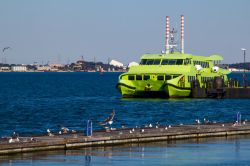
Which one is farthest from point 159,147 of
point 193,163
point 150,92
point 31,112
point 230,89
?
point 230,89

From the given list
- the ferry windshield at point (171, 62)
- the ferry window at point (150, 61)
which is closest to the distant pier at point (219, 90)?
the ferry windshield at point (171, 62)

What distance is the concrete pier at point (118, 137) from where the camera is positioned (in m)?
51.2

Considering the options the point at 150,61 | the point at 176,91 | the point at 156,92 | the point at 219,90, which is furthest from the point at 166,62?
the point at 219,90

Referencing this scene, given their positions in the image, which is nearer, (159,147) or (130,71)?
(159,147)

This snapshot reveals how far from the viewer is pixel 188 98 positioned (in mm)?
125000

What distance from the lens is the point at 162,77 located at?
11888 cm

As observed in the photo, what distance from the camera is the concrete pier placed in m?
51.2

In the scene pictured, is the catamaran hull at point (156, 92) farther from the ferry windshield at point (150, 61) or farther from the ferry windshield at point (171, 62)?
the ferry windshield at point (150, 61)

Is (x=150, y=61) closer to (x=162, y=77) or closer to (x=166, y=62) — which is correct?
(x=166, y=62)

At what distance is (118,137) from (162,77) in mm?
62496

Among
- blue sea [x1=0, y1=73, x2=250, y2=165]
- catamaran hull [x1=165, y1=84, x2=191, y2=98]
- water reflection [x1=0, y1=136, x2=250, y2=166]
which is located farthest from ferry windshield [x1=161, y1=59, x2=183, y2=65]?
water reflection [x1=0, y1=136, x2=250, y2=166]

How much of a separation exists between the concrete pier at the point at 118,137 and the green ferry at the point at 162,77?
50.0m

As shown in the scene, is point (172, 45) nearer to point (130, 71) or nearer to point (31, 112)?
point (130, 71)

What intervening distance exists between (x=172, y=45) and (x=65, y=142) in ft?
286
